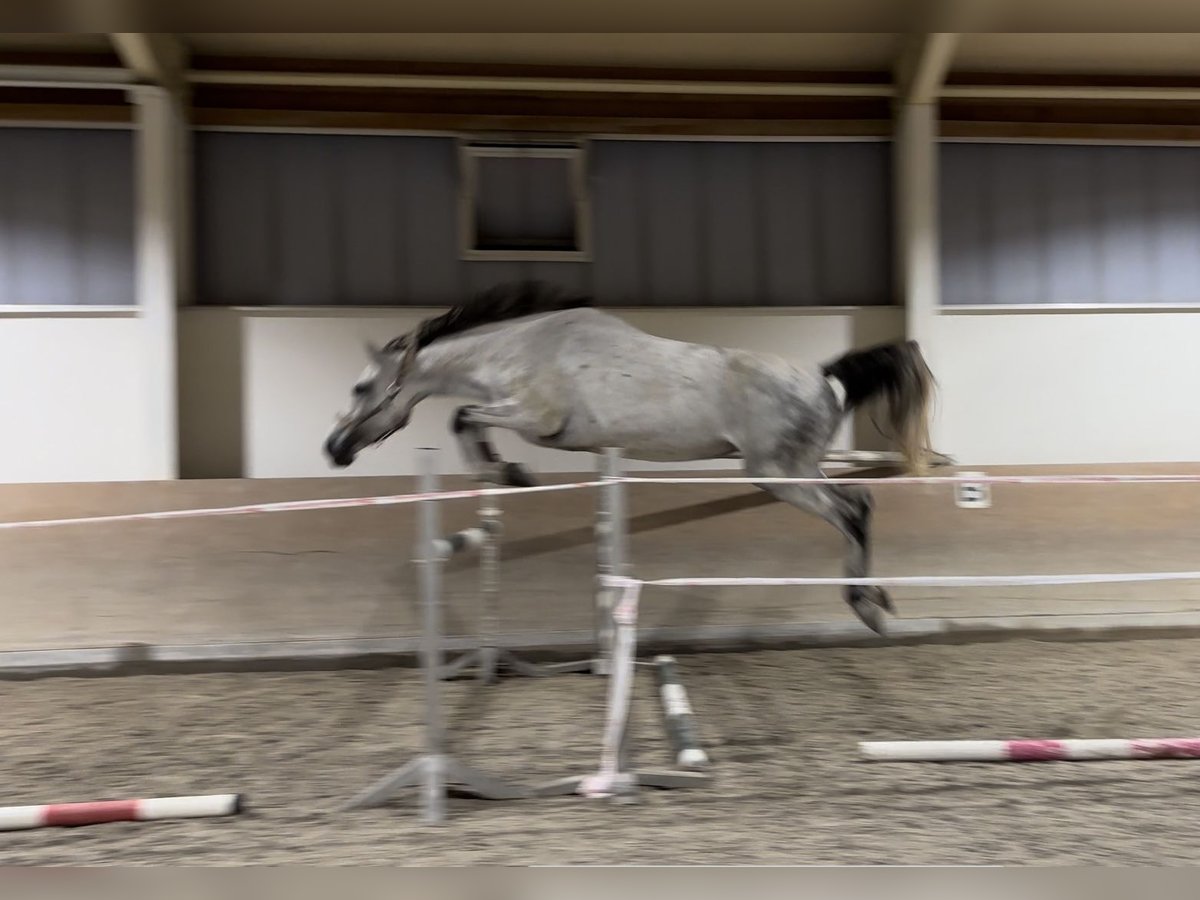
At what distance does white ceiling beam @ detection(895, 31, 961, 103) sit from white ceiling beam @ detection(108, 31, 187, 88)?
3.09 meters

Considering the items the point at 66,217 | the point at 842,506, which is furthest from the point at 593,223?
the point at 66,217

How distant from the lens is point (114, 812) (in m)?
1.65

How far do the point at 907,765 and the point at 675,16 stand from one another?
1.87 meters

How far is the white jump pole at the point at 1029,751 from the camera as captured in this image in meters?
1.86

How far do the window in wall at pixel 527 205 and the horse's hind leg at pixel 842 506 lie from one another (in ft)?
4.78

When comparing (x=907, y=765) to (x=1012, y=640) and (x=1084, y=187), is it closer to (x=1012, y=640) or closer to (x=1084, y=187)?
(x=1012, y=640)

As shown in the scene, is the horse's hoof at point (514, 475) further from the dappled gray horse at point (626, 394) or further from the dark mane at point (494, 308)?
the dark mane at point (494, 308)

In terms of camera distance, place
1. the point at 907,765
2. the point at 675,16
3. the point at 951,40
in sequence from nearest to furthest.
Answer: the point at 675,16 < the point at 907,765 < the point at 951,40

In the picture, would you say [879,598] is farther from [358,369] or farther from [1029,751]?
[358,369]

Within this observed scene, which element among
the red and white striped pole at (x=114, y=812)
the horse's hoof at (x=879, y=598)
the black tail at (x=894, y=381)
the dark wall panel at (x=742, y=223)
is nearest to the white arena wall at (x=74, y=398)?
the red and white striped pole at (x=114, y=812)

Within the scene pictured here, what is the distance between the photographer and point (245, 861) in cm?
151

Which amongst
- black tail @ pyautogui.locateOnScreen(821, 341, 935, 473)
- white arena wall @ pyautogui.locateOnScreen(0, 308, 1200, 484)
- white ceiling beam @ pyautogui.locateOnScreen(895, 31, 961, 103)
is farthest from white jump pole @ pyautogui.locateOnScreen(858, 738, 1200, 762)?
white ceiling beam @ pyautogui.locateOnScreen(895, 31, 961, 103)

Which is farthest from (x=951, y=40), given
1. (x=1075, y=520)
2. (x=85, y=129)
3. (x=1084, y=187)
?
(x=85, y=129)

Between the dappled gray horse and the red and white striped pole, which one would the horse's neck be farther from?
the red and white striped pole
